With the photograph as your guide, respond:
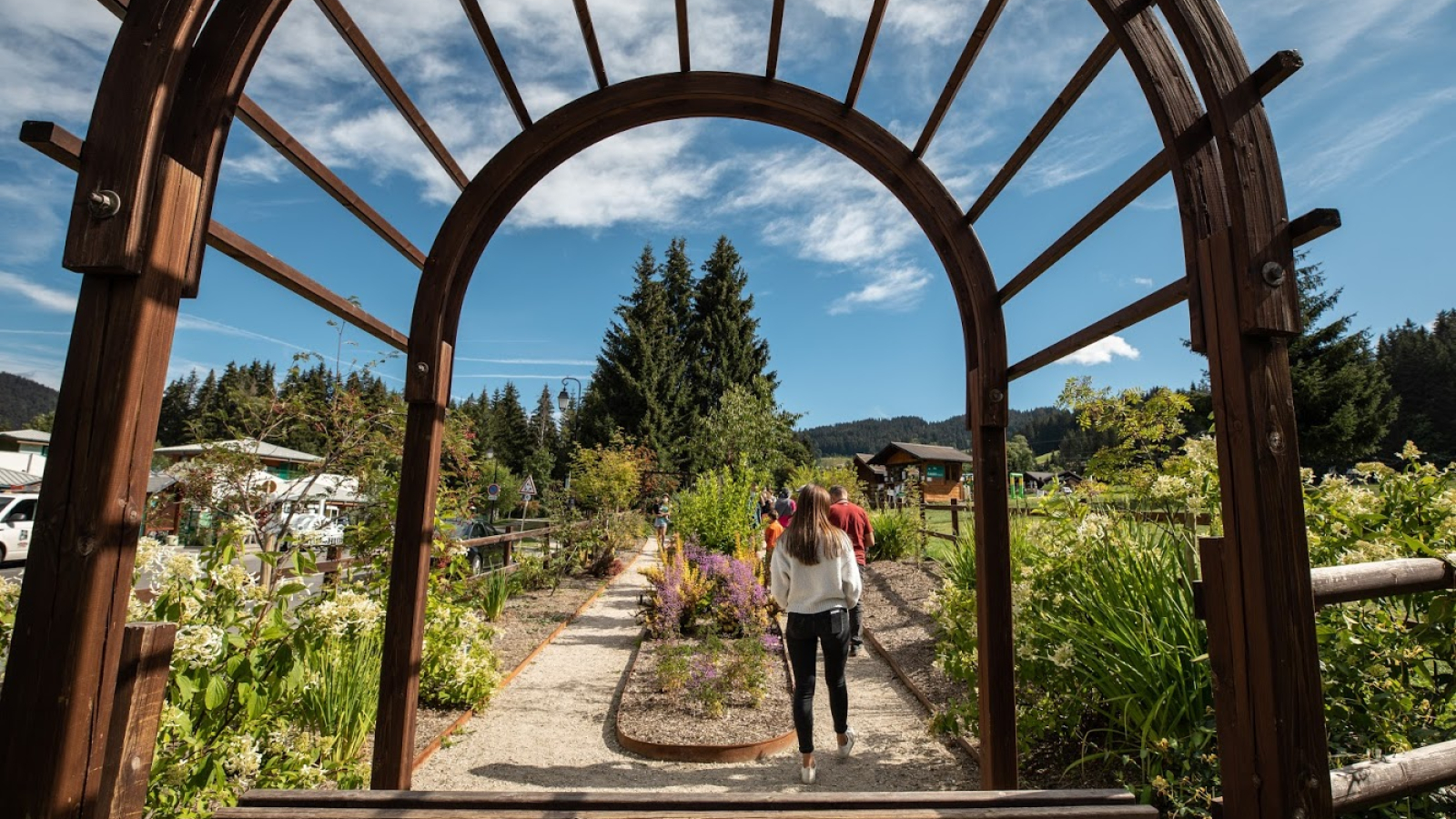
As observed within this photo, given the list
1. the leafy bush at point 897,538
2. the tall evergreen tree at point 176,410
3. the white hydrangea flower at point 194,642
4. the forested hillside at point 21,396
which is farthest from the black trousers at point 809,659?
the forested hillside at point 21,396

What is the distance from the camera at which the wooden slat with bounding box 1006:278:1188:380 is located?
A: 187 centimetres

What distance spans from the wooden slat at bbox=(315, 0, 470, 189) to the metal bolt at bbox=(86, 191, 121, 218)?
0.86 m

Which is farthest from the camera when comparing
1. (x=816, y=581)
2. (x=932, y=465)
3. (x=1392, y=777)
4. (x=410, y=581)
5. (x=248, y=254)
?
(x=932, y=465)

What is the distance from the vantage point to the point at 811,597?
3939 millimetres

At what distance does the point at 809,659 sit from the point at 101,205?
3.60 meters

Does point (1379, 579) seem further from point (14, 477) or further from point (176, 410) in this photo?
point (176, 410)

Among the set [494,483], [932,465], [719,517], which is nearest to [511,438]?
[932,465]

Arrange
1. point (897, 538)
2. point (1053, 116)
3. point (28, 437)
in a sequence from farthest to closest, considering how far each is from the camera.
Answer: point (28, 437), point (897, 538), point (1053, 116)

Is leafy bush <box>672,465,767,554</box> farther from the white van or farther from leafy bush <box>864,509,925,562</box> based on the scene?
the white van

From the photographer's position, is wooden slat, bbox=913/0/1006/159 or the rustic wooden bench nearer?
the rustic wooden bench

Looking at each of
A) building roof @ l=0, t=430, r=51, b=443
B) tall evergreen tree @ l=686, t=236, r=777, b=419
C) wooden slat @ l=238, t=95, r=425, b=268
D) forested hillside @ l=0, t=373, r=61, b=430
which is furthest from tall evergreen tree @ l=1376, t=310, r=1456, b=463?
forested hillside @ l=0, t=373, r=61, b=430

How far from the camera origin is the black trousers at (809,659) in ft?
12.6

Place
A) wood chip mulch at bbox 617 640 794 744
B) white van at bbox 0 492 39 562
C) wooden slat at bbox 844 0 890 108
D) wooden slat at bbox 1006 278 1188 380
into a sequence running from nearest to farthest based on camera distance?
wooden slat at bbox 1006 278 1188 380 → wooden slat at bbox 844 0 890 108 → wood chip mulch at bbox 617 640 794 744 → white van at bbox 0 492 39 562

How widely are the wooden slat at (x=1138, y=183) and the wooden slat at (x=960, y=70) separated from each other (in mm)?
698
